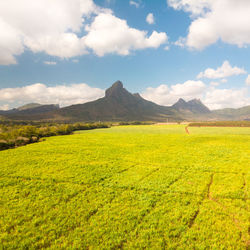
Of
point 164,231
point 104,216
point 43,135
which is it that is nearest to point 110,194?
point 104,216

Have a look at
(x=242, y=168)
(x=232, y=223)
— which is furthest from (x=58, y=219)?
(x=242, y=168)

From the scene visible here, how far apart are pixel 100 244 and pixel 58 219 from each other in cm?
341

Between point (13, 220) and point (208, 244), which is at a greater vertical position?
point (13, 220)

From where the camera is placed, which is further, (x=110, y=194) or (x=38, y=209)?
(x=110, y=194)

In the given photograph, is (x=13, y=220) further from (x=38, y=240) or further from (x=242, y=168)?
(x=242, y=168)

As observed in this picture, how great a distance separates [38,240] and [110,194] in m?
5.62

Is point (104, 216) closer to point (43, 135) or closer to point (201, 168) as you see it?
point (201, 168)

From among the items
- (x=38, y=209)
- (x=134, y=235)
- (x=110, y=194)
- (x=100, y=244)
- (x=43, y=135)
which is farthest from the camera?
(x=43, y=135)

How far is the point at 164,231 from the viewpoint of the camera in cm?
796

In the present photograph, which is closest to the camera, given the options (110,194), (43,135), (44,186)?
(110,194)

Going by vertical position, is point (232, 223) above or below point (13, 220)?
below

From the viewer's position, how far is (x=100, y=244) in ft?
23.5

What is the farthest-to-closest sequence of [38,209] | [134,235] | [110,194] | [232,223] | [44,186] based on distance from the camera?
[44,186] → [110,194] → [38,209] → [232,223] → [134,235]

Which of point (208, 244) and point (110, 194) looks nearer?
point (208, 244)
